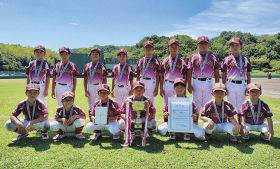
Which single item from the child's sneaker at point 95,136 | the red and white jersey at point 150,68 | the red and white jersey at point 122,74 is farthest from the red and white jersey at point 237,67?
the child's sneaker at point 95,136

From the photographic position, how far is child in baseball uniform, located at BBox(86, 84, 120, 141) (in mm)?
6656

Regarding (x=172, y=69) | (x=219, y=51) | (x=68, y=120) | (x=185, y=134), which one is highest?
(x=219, y=51)

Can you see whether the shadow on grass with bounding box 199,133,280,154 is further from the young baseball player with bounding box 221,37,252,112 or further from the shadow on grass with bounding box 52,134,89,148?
the shadow on grass with bounding box 52,134,89,148

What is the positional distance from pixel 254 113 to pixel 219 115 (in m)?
0.75

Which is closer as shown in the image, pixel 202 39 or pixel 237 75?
pixel 237 75

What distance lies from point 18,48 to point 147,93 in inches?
4299

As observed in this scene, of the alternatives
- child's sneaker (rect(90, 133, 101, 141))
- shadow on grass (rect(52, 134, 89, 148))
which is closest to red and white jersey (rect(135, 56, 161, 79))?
child's sneaker (rect(90, 133, 101, 141))

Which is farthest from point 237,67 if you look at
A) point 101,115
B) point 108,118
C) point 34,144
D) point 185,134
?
point 34,144

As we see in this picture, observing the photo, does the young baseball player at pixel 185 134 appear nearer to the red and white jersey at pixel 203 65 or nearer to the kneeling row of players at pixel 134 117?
the kneeling row of players at pixel 134 117

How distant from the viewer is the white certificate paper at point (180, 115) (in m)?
6.40

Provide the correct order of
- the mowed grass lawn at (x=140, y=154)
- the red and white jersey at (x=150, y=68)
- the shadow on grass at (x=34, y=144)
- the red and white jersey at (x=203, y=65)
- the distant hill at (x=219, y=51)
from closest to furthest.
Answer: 1. the mowed grass lawn at (x=140, y=154)
2. the shadow on grass at (x=34, y=144)
3. the red and white jersey at (x=203, y=65)
4. the red and white jersey at (x=150, y=68)
5. the distant hill at (x=219, y=51)

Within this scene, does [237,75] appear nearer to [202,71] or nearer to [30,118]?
[202,71]

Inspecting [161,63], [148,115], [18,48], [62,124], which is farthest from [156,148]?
[18,48]

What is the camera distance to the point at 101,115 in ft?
21.7
